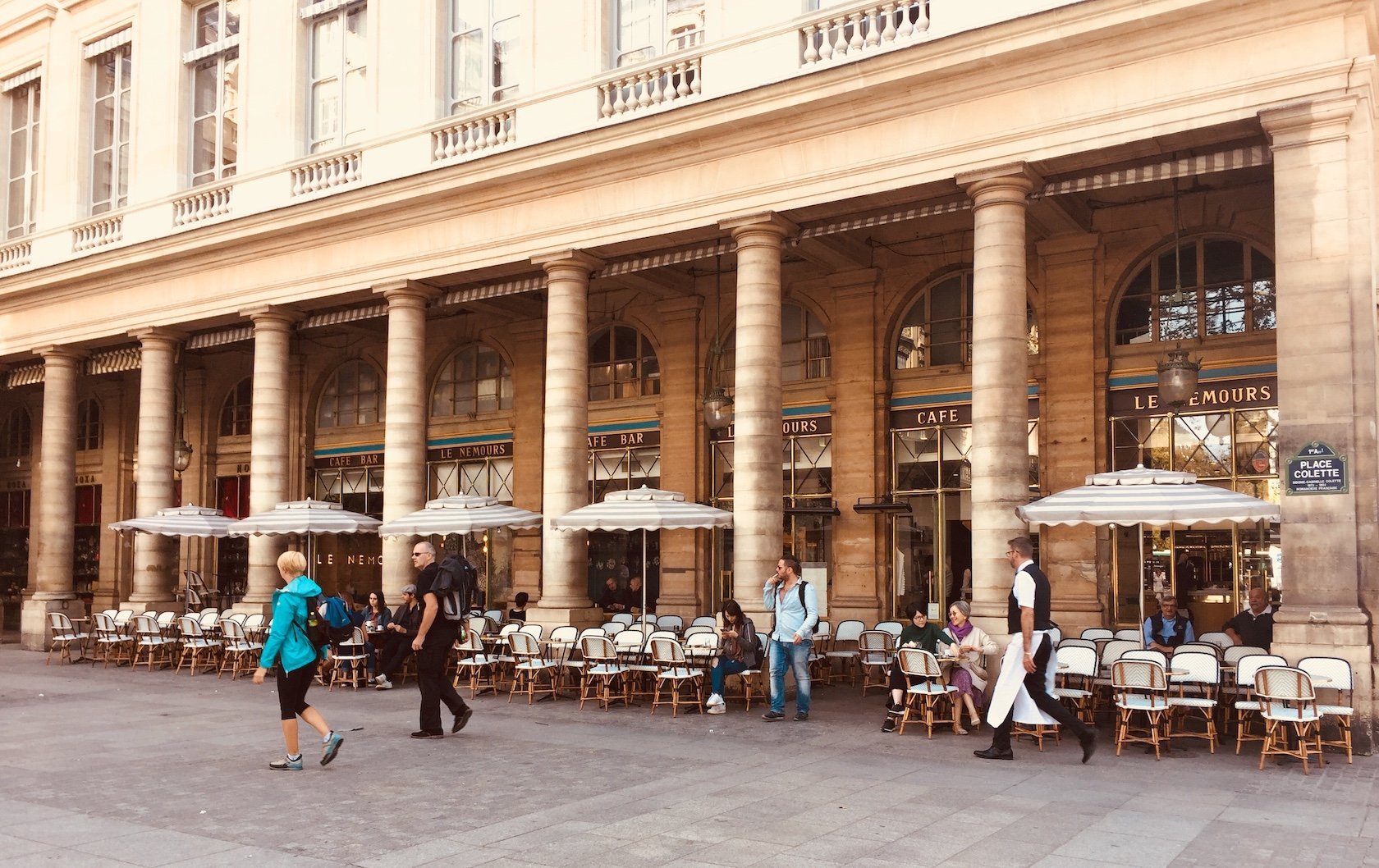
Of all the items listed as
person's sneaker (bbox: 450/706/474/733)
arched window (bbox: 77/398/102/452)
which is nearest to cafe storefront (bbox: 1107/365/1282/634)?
person's sneaker (bbox: 450/706/474/733)

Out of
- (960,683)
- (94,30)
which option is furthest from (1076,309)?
(94,30)

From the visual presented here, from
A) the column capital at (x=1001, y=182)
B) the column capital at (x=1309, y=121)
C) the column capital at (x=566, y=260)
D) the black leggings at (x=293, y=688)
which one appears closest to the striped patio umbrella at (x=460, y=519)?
the column capital at (x=566, y=260)

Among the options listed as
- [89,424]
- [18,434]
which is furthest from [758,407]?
[18,434]

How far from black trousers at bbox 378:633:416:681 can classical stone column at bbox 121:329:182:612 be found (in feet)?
26.2

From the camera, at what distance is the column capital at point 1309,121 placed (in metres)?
11.0

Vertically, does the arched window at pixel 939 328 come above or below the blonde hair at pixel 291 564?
above

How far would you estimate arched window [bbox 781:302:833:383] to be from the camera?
1930cm

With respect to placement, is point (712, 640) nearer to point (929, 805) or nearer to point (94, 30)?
point (929, 805)

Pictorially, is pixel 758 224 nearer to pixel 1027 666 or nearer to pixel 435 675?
pixel 435 675

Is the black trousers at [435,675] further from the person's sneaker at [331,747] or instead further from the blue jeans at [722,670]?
the blue jeans at [722,670]

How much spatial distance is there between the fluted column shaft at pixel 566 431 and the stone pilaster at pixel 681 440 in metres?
3.62

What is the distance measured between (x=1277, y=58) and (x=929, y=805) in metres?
8.15

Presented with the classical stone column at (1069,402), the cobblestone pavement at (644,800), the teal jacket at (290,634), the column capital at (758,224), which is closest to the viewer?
the cobblestone pavement at (644,800)

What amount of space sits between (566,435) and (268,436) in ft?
21.6
